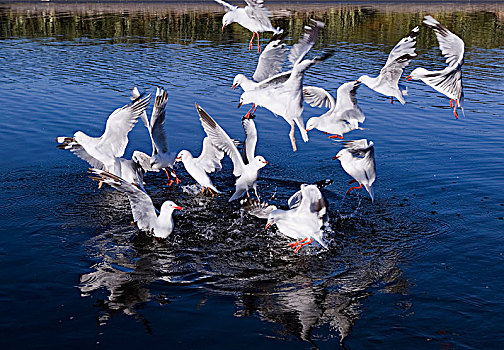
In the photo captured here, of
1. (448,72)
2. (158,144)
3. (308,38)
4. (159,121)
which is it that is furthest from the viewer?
(158,144)

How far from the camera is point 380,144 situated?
600 inches

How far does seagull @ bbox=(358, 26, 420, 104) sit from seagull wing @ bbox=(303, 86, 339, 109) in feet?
2.75

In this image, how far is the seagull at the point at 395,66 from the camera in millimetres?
10977

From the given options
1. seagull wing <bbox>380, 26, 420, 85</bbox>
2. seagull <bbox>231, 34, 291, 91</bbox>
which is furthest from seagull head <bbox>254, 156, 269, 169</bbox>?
seagull wing <bbox>380, 26, 420, 85</bbox>

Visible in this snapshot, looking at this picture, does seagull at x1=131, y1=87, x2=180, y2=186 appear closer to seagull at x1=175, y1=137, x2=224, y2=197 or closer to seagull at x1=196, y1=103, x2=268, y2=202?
seagull at x1=175, y1=137, x2=224, y2=197

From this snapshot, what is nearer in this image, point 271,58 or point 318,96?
point 271,58

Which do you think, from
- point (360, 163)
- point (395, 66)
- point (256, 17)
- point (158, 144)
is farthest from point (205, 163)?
point (395, 66)

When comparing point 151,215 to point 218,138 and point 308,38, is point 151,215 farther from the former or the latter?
point 308,38

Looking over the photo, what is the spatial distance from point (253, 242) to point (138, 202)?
1995 mm

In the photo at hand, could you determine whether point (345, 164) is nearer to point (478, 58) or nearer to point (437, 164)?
point (437, 164)

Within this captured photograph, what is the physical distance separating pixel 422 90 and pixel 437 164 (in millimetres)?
8836

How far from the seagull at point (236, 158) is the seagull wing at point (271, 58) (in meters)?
1.37

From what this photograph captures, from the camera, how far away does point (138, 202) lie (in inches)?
382

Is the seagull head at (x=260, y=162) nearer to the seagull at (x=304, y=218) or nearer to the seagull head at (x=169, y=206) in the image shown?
the seagull at (x=304, y=218)
